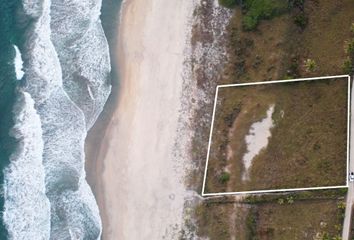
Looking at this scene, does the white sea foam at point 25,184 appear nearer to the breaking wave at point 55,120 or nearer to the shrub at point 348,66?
the breaking wave at point 55,120

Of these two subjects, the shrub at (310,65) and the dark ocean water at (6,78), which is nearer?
the shrub at (310,65)

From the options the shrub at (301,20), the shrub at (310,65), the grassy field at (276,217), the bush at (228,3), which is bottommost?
the grassy field at (276,217)

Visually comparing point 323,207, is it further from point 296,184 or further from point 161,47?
point 161,47

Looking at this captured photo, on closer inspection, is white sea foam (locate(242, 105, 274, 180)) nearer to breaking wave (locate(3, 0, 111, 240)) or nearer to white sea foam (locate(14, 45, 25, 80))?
breaking wave (locate(3, 0, 111, 240))

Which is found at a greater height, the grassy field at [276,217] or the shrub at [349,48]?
the shrub at [349,48]

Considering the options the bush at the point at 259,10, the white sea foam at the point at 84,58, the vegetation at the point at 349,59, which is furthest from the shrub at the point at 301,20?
the white sea foam at the point at 84,58

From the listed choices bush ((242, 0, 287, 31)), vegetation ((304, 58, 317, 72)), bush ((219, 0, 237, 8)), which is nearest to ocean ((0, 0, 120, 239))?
bush ((219, 0, 237, 8))
